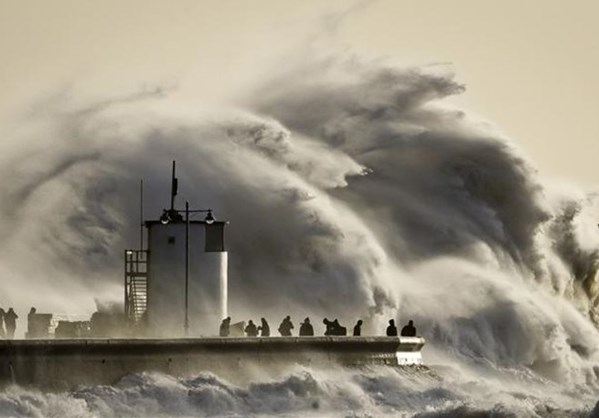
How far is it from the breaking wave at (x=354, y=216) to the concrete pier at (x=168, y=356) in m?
5.96

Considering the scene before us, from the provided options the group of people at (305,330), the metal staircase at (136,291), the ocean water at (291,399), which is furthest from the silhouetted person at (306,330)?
the metal staircase at (136,291)

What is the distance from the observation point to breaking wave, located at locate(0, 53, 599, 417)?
68.4 m

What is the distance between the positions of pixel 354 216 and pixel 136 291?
11328 millimetres

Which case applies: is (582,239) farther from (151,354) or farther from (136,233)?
(151,354)

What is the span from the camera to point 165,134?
73.2 meters

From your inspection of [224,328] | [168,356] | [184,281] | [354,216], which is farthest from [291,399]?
[354,216]

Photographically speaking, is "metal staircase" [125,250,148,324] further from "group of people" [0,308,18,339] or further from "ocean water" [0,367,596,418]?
"ocean water" [0,367,596,418]

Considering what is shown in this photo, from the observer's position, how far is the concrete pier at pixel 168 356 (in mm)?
54094

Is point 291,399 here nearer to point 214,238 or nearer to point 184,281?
point 184,281

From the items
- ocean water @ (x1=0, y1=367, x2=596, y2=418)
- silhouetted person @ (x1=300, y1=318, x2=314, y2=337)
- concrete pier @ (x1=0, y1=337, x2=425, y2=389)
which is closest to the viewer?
ocean water @ (x1=0, y1=367, x2=596, y2=418)

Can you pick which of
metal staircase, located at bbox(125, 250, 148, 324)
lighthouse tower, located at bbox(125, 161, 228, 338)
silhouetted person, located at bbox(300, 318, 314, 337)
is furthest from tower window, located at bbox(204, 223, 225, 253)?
silhouetted person, located at bbox(300, 318, 314, 337)

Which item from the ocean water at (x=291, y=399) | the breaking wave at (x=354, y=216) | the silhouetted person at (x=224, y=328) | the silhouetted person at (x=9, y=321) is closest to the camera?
the ocean water at (x=291, y=399)

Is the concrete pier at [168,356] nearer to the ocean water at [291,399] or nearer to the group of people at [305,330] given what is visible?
the ocean water at [291,399]

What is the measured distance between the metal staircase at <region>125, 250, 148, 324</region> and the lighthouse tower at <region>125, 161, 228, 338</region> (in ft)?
1.04
